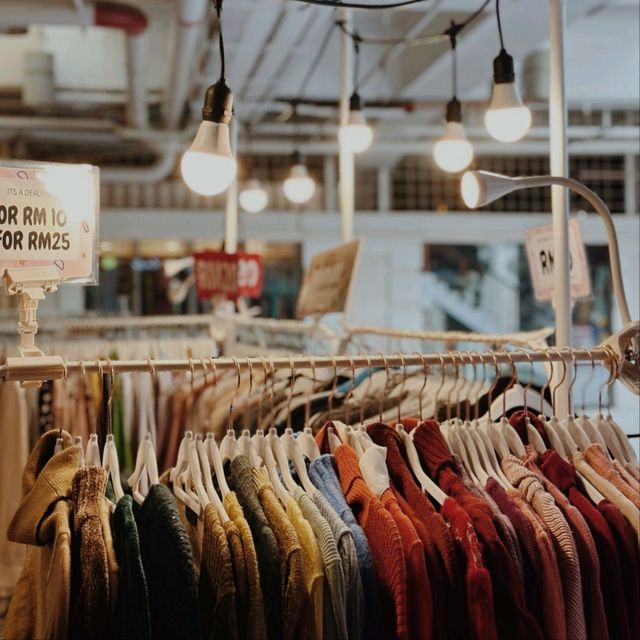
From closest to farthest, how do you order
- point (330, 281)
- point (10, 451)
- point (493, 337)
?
point (10, 451) → point (493, 337) → point (330, 281)

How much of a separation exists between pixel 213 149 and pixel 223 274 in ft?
8.71

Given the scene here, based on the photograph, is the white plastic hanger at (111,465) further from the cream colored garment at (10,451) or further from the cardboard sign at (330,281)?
the cardboard sign at (330,281)

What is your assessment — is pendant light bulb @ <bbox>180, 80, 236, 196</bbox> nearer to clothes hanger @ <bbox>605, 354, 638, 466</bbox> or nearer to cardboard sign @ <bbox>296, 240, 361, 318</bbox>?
clothes hanger @ <bbox>605, 354, 638, 466</bbox>

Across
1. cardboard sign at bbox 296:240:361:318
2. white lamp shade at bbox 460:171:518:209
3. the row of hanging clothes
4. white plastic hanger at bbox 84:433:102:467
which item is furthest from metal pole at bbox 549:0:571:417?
white plastic hanger at bbox 84:433:102:467

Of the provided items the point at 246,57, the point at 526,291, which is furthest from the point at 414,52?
the point at 526,291

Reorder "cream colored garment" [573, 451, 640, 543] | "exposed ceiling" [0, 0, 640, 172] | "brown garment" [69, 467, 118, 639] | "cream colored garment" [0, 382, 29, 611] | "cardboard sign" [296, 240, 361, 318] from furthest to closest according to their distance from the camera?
"exposed ceiling" [0, 0, 640, 172] → "cardboard sign" [296, 240, 361, 318] → "cream colored garment" [0, 382, 29, 611] → "cream colored garment" [573, 451, 640, 543] → "brown garment" [69, 467, 118, 639]

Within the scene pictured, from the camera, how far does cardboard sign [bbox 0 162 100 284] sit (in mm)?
1687

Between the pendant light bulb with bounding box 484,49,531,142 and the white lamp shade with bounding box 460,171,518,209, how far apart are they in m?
1.14

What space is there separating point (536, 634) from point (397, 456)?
0.41m

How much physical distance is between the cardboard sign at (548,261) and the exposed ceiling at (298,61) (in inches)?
75.5

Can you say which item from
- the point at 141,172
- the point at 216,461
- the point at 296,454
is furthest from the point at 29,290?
the point at 141,172

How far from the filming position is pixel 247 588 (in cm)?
133

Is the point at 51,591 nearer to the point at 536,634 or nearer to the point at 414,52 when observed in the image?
the point at 536,634

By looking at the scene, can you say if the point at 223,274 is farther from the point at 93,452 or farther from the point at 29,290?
the point at 93,452
